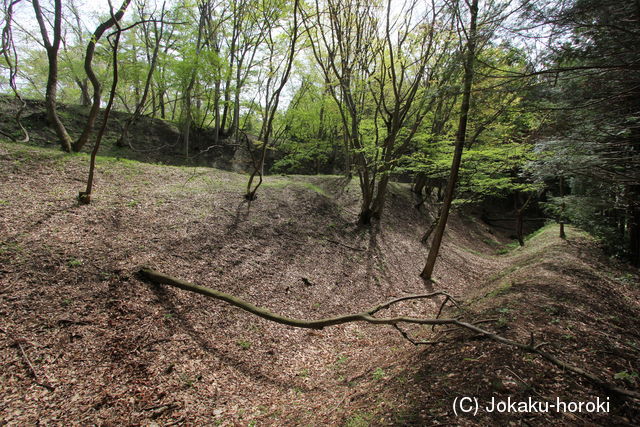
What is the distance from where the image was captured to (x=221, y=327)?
470 cm

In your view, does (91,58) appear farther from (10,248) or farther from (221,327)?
(221,327)

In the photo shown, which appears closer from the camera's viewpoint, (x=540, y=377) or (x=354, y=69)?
(x=540, y=377)

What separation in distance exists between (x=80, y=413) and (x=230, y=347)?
74.6 inches

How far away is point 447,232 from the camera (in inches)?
627

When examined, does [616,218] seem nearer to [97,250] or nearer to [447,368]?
[447,368]

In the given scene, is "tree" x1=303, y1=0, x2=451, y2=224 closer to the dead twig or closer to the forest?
the forest

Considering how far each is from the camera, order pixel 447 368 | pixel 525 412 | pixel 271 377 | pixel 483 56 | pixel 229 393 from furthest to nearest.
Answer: pixel 483 56
pixel 271 377
pixel 229 393
pixel 447 368
pixel 525 412

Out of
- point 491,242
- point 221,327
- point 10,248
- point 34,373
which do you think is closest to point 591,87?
point 221,327

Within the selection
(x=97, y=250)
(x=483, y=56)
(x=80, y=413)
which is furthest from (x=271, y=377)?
(x=483, y=56)

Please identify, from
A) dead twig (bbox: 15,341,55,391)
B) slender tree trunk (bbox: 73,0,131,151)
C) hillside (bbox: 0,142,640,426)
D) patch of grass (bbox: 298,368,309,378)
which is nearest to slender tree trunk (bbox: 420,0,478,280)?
hillside (bbox: 0,142,640,426)

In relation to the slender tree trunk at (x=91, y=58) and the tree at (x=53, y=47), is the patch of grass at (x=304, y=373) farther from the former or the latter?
the tree at (x=53, y=47)

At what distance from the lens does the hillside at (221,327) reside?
3025 mm

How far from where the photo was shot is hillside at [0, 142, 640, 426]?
119 inches

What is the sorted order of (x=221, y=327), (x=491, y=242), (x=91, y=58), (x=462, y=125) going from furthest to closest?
(x=491, y=242)
(x=91, y=58)
(x=462, y=125)
(x=221, y=327)
